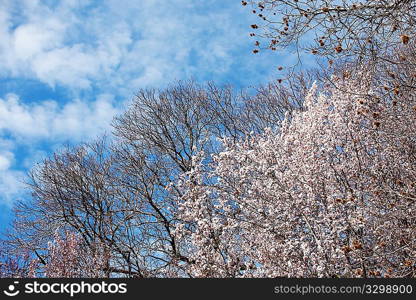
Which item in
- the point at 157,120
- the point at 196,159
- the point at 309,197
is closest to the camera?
the point at 309,197

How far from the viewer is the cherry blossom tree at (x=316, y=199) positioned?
7.03m

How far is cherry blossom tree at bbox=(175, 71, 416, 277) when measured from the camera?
703 centimetres

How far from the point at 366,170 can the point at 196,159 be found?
341cm

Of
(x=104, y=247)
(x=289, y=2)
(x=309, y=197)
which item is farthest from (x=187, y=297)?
(x=104, y=247)

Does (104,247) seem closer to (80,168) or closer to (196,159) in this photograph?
(80,168)

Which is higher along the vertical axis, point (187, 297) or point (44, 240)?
point (44, 240)

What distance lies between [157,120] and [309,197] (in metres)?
10.2

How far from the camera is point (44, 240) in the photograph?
1552 cm

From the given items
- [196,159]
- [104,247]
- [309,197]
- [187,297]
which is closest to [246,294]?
[187,297]

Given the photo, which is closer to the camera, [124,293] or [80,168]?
[124,293]

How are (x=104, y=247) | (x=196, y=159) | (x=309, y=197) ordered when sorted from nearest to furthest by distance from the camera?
(x=309, y=197) → (x=196, y=159) → (x=104, y=247)

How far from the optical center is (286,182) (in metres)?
8.21

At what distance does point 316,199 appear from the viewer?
26.0ft

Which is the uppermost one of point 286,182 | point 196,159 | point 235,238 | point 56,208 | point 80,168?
point 80,168
